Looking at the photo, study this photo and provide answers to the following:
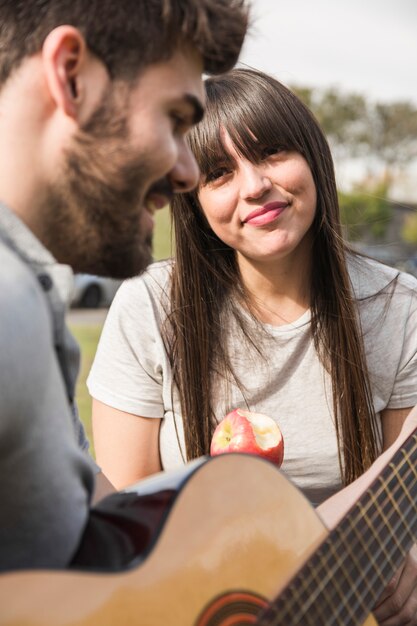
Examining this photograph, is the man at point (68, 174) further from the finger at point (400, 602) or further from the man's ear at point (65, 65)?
the finger at point (400, 602)

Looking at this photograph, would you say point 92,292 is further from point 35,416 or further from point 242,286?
point 35,416

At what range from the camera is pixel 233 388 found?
2.75 m

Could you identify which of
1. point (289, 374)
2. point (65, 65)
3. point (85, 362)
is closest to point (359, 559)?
point (65, 65)

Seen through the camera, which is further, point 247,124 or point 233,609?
point 247,124

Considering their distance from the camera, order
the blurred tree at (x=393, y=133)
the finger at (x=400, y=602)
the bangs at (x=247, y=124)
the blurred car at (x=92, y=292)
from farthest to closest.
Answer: the blurred tree at (x=393, y=133) → the blurred car at (x=92, y=292) → the bangs at (x=247, y=124) → the finger at (x=400, y=602)

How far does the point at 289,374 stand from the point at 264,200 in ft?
1.88

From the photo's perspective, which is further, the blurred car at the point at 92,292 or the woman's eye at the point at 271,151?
the blurred car at the point at 92,292

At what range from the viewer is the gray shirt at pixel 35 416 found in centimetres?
121

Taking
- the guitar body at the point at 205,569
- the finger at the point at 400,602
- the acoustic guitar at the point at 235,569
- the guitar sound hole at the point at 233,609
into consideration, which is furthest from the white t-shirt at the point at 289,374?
the guitar sound hole at the point at 233,609

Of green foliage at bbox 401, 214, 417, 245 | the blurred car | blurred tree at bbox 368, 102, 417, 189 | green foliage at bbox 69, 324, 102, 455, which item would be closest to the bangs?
green foliage at bbox 69, 324, 102, 455

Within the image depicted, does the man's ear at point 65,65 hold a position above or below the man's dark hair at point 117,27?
below

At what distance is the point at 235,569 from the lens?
1424mm

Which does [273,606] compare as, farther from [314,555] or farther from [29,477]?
[29,477]

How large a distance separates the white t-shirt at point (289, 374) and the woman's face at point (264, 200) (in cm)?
30
